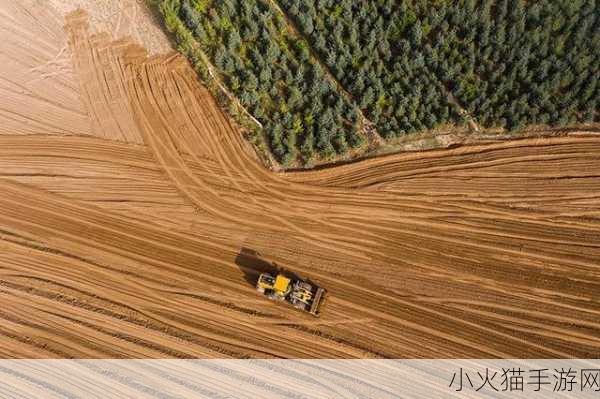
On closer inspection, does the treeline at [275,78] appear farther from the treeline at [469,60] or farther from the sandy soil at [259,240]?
the sandy soil at [259,240]

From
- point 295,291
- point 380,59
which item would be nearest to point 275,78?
point 380,59

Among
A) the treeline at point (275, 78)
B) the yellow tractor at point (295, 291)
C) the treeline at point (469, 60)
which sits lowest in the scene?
the yellow tractor at point (295, 291)

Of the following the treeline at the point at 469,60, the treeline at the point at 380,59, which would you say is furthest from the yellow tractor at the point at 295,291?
the treeline at the point at 469,60

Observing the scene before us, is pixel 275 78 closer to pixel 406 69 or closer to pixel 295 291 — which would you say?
pixel 406 69

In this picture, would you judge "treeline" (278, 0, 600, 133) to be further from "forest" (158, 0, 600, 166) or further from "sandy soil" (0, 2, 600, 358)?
"sandy soil" (0, 2, 600, 358)

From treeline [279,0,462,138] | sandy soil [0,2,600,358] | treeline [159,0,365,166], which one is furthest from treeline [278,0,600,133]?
sandy soil [0,2,600,358]
